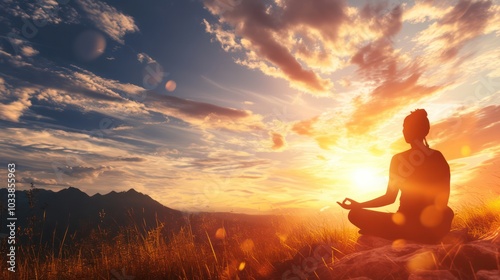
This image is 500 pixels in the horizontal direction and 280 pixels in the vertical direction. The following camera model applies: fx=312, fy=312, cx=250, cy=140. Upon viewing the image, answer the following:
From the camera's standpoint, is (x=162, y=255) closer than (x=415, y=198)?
No

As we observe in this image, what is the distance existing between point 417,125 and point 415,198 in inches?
48.3

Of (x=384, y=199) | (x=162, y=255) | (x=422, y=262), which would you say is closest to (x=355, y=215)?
(x=384, y=199)

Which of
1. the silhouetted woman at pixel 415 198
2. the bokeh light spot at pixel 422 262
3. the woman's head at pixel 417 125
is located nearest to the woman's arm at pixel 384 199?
the silhouetted woman at pixel 415 198

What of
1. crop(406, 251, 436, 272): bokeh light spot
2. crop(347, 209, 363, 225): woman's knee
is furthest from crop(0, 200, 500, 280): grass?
crop(406, 251, 436, 272): bokeh light spot

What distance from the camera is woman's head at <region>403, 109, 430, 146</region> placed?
5289 mm

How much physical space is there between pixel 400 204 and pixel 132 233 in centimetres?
511

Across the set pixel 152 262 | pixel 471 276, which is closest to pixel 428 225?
pixel 471 276

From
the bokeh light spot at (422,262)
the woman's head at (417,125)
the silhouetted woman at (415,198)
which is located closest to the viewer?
the bokeh light spot at (422,262)

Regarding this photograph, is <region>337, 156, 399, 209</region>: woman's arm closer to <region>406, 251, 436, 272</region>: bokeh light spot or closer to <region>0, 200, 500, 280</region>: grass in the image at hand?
<region>0, 200, 500, 280</region>: grass

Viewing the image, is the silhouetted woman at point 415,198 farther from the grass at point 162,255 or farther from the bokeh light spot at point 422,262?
the bokeh light spot at point 422,262

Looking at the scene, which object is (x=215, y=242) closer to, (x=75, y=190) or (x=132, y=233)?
(x=132, y=233)

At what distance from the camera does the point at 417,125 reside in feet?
17.4

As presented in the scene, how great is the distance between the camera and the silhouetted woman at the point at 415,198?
5.04m

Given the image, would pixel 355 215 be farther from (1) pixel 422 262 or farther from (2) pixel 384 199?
(1) pixel 422 262
